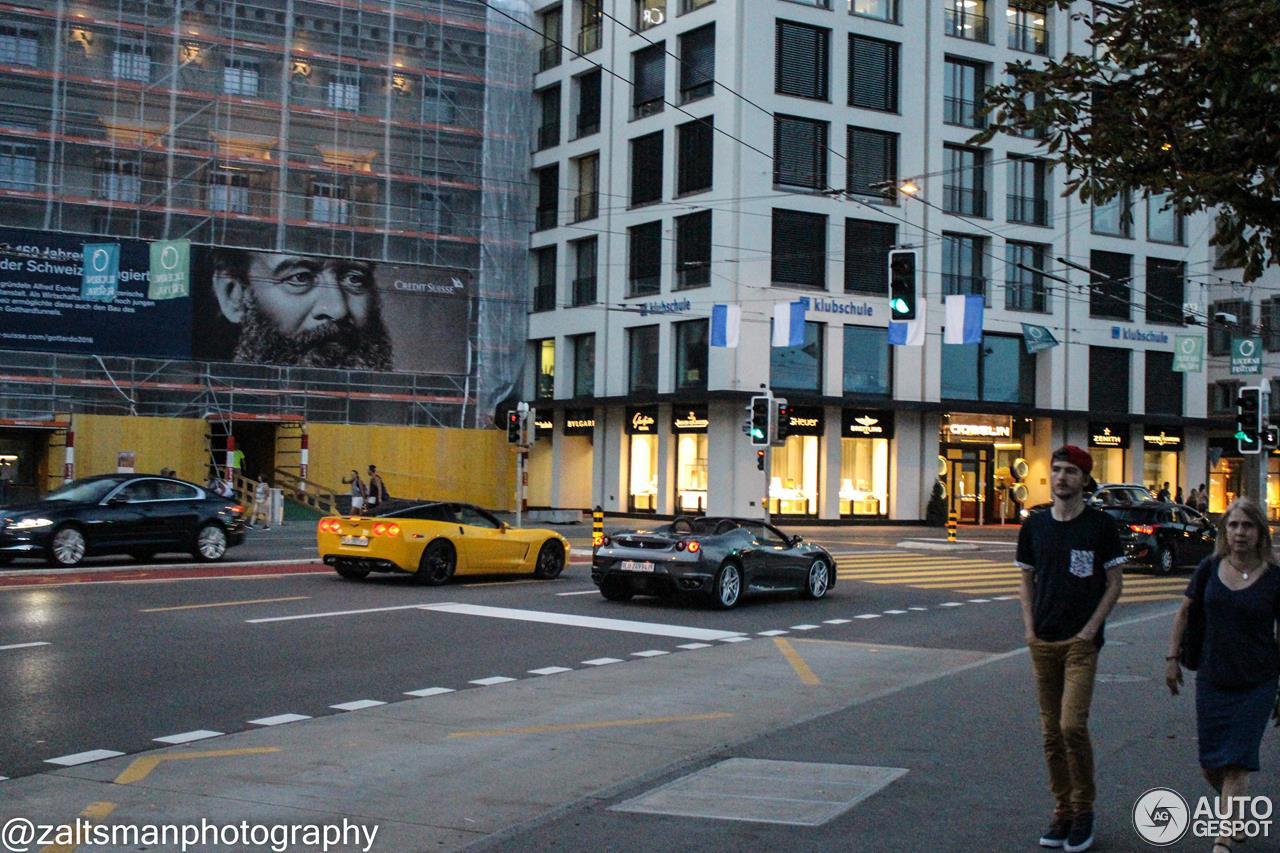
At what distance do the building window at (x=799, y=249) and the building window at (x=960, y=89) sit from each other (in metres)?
6.77

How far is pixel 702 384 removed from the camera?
47000 millimetres

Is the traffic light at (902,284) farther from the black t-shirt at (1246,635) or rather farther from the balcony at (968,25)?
the balcony at (968,25)

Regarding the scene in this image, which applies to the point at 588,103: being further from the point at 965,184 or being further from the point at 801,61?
the point at 965,184

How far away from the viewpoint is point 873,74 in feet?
159

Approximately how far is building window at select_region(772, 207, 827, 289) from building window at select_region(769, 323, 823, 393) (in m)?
1.57

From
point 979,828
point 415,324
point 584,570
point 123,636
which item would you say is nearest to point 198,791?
point 979,828

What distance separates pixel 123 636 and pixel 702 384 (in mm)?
34072

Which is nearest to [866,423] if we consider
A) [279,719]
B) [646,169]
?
[646,169]

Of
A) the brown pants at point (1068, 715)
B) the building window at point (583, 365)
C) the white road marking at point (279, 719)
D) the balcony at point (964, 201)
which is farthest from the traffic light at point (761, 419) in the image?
the brown pants at point (1068, 715)

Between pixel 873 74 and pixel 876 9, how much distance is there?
224 cm

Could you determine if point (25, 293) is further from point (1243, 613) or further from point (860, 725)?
point (1243, 613)

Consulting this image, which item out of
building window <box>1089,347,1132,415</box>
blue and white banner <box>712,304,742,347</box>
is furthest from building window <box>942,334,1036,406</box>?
blue and white banner <box>712,304,742,347</box>

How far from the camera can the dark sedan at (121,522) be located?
2122cm

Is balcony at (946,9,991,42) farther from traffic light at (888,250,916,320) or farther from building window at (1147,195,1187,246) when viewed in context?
traffic light at (888,250,916,320)
